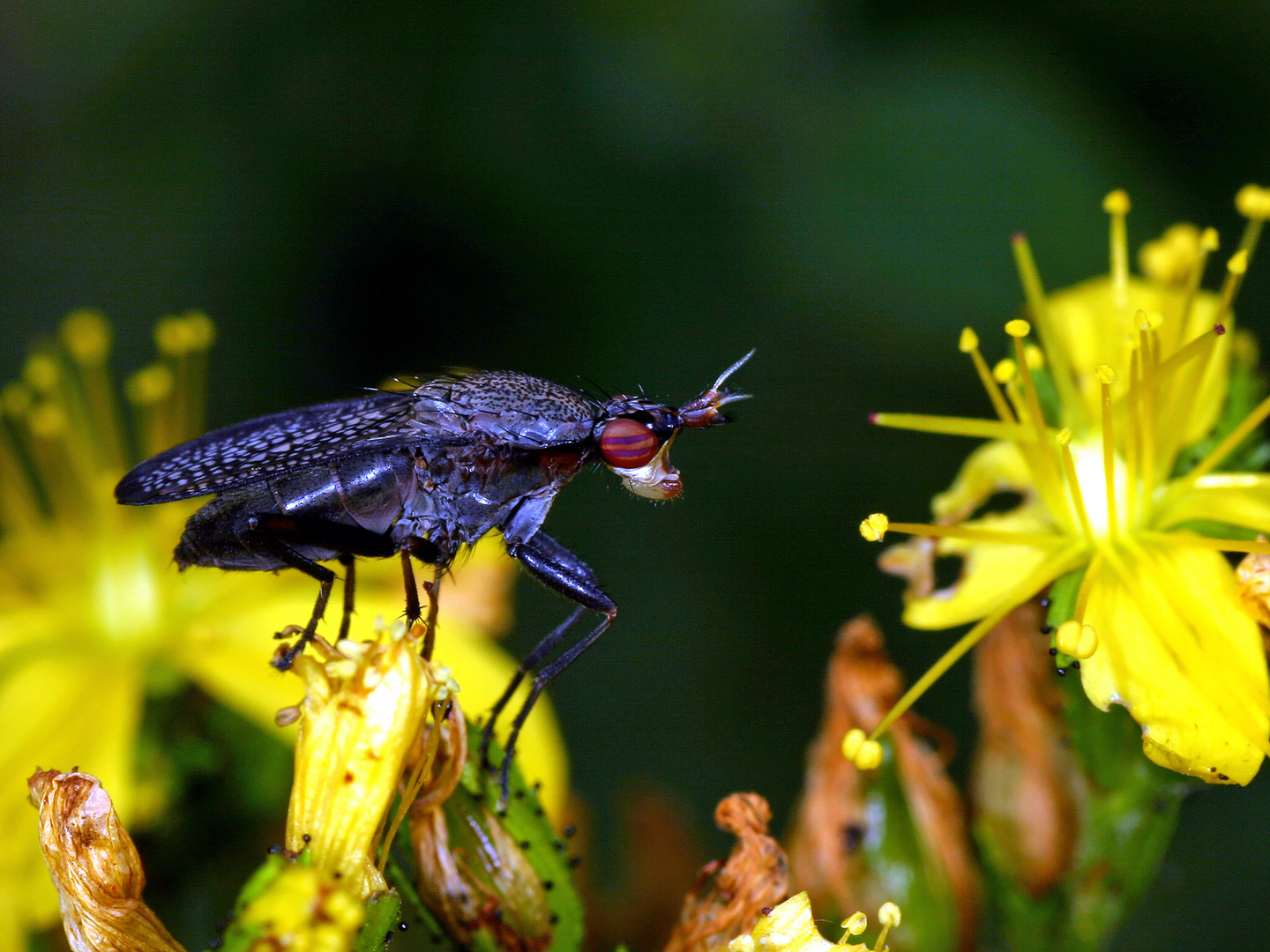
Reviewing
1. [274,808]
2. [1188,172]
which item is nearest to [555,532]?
[274,808]

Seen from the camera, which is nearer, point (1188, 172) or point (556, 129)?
point (1188, 172)

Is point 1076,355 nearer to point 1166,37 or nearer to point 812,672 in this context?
point 1166,37

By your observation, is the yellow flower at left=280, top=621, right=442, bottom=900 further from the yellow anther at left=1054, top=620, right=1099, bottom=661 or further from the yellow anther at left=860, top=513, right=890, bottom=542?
the yellow anther at left=1054, top=620, right=1099, bottom=661

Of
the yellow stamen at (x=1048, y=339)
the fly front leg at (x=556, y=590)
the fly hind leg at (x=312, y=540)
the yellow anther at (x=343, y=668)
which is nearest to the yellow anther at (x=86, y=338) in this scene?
the fly hind leg at (x=312, y=540)

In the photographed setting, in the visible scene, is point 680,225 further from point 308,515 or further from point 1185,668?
point 1185,668

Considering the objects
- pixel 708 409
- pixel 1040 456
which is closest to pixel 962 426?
pixel 1040 456

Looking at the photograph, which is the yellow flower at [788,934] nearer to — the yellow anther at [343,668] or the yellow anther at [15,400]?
the yellow anther at [343,668]
